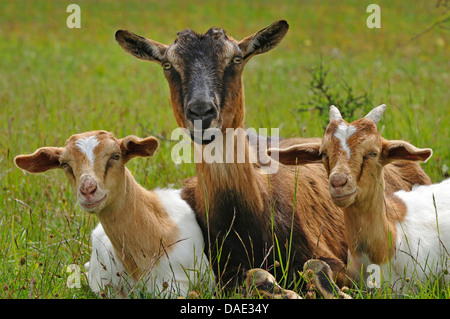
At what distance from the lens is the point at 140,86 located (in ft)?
42.9

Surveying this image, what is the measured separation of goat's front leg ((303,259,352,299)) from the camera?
4.69 m

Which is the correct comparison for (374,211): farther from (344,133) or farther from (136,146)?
(136,146)

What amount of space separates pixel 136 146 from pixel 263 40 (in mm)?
1374

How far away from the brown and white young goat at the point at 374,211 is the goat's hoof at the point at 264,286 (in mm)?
588

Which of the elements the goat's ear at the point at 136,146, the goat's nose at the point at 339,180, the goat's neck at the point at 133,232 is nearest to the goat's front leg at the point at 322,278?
the goat's nose at the point at 339,180

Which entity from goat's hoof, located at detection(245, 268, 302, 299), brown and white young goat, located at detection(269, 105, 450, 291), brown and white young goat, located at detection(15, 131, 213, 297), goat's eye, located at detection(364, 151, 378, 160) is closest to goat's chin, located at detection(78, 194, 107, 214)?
brown and white young goat, located at detection(15, 131, 213, 297)

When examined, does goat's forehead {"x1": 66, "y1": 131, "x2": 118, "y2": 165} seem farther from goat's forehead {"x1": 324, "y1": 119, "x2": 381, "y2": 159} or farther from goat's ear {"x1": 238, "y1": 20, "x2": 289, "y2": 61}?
goat's forehead {"x1": 324, "y1": 119, "x2": 381, "y2": 159}

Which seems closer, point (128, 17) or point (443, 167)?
point (443, 167)

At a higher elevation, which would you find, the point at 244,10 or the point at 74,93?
the point at 244,10

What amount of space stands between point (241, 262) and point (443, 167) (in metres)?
2.98

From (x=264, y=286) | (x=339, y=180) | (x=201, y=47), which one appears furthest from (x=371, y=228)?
(x=201, y=47)

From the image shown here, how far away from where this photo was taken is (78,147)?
190 inches
